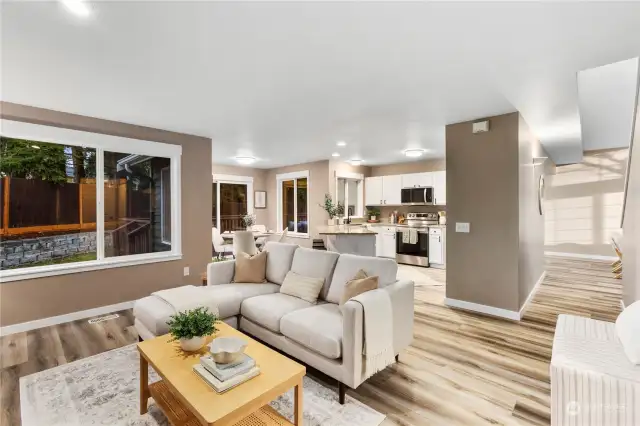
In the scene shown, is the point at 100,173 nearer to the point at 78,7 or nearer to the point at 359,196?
the point at 78,7

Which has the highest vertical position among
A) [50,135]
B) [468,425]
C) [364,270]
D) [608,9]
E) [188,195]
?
[608,9]

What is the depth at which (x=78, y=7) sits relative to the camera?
5.91ft

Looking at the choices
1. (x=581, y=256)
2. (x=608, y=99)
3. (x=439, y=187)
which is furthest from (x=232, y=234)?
(x=581, y=256)

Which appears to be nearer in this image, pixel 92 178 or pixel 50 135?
pixel 50 135

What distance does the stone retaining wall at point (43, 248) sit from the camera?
3.55 m

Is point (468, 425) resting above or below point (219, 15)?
below

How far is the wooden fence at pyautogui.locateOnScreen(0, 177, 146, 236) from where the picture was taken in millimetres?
3578

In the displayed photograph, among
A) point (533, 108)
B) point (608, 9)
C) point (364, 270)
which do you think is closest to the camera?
point (608, 9)

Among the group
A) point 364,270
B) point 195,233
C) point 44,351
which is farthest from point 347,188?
point 44,351

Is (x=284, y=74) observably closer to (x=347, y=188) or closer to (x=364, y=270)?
(x=364, y=270)

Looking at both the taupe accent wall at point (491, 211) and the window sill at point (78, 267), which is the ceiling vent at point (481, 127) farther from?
the window sill at point (78, 267)

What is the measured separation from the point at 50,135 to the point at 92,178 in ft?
2.22

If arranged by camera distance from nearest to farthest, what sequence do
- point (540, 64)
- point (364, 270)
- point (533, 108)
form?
point (540, 64) → point (364, 270) → point (533, 108)

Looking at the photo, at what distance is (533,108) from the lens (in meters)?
3.52
